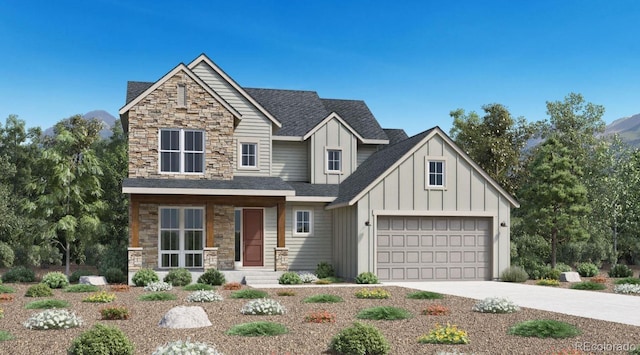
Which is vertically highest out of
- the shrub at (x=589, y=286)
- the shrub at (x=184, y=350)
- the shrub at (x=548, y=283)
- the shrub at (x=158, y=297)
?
the shrub at (x=184, y=350)

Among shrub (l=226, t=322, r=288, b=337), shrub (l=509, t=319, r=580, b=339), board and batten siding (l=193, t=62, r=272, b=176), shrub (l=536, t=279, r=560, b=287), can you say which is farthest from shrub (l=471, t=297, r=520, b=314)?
board and batten siding (l=193, t=62, r=272, b=176)

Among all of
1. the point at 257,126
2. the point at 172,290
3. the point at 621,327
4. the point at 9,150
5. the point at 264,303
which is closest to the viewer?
the point at 621,327

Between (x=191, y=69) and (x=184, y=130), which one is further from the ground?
(x=191, y=69)

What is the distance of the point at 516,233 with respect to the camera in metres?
37.0

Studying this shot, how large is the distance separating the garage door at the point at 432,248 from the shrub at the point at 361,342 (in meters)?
15.9

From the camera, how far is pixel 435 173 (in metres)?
26.5

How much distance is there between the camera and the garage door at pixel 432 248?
26.2 m

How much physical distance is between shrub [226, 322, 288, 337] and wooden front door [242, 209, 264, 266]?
52.7 ft

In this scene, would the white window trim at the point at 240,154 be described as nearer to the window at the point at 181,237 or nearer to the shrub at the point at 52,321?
the window at the point at 181,237

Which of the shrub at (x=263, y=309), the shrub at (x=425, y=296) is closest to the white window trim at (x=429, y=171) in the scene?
the shrub at (x=425, y=296)

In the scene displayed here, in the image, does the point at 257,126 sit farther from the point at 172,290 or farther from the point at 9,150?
the point at 9,150

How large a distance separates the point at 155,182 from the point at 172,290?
5100mm

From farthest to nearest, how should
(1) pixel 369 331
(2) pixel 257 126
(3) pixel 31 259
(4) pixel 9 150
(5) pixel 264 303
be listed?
(4) pixel 9 150, (3) pixel 31 259, (2) pixel 257 126, (5) pixel 264 303, (1) pixel 369 331

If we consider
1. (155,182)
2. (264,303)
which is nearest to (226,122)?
(155,182)
